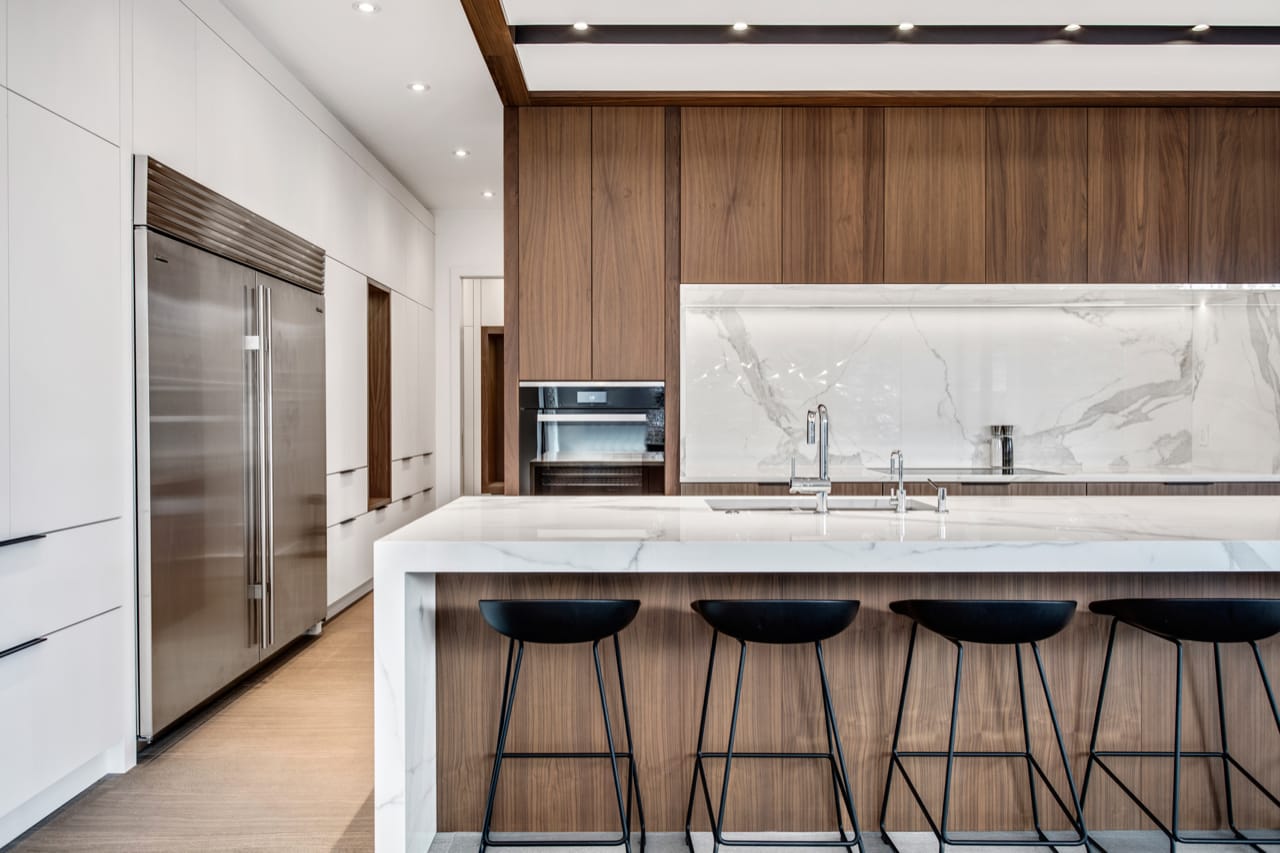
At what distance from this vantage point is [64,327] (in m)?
2.26

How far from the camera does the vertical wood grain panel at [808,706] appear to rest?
2133 millimetres

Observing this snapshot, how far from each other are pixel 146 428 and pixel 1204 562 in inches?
122

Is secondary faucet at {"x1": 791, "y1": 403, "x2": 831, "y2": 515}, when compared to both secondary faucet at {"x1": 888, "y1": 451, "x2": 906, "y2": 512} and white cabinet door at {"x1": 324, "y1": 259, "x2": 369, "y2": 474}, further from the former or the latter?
white cabinet door at {"x1": 324, "y1": 259, "x2": 369, "y2": 474}

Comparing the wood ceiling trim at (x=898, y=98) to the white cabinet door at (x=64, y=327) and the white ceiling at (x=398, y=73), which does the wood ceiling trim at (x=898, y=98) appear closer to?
the white ceiling at (x=398, y=73)

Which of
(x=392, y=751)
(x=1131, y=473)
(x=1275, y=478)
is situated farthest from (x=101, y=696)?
(x=1275, y=478)

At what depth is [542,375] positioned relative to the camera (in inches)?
143

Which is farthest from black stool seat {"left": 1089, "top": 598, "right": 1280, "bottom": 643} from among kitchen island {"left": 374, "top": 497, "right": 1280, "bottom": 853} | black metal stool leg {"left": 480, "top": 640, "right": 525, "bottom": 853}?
black metal stool leg {"left": 480, "top": 640, "right": 525, "bottom": 853}

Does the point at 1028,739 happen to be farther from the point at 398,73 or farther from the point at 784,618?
the point at 398,73

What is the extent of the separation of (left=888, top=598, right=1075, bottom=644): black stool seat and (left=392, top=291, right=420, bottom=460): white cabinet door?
4.07 m

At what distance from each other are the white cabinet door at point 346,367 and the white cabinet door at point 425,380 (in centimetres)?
92

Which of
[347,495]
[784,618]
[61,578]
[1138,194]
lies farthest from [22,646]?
[1138,194]

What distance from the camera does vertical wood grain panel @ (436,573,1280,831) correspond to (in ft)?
7.00

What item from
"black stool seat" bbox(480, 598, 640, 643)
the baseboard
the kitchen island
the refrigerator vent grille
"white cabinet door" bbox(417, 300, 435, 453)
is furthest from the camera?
"white cabinet door" bbox(417, 300, 435, 453)

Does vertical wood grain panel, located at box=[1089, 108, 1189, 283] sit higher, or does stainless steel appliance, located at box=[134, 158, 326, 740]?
vertical wood grain panel, located at box=[1089, 108, 1189, 283]
